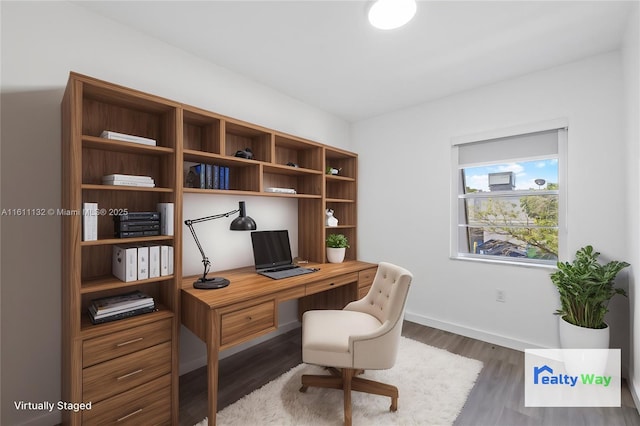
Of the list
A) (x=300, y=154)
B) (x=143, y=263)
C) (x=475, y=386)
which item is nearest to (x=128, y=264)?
(x=143, y=263)

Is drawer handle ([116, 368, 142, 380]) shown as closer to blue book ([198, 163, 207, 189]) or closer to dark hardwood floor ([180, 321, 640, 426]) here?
dark hardwood floor ([180, 321, 640, 426])

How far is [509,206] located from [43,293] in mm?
3821

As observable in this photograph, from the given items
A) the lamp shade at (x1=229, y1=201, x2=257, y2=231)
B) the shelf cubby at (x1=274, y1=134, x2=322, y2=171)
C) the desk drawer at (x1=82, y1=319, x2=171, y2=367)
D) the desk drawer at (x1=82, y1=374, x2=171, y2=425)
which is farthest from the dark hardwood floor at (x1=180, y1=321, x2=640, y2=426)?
the shelf cubby at (x1=274, y1=134, x2=322, y2=171)

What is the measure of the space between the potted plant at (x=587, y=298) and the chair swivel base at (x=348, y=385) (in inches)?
57.6

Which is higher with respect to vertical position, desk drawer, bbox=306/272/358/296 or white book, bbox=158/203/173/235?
white book, bbox=158/203/173/235

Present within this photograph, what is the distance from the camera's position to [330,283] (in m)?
2.49

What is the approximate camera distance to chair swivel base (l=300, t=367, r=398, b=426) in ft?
5.62

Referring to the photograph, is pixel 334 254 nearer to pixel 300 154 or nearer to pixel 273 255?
pixel 273 255

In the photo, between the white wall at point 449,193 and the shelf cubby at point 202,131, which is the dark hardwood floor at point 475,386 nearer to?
the white wall at point 449,193

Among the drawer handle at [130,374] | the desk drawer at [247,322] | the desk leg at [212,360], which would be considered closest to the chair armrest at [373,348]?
the desk drawer at [247,322]

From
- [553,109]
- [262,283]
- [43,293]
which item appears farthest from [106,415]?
[553,109]

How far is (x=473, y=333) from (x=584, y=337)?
0.99 metres

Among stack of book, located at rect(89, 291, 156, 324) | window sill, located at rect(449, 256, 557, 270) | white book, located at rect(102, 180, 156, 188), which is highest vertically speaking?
white book, located at rect(102, 180, 156, 188)

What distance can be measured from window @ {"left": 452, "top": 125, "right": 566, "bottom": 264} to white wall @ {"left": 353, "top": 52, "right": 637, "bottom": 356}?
14cm
